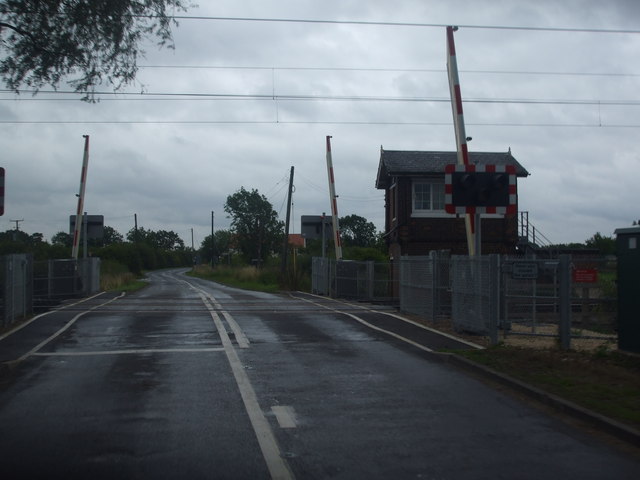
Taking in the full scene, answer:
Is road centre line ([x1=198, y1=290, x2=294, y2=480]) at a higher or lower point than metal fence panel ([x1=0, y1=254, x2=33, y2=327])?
lower

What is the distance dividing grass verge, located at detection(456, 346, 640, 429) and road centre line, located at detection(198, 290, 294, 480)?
3496 mm

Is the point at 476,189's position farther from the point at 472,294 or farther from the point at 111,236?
the point at 111,236

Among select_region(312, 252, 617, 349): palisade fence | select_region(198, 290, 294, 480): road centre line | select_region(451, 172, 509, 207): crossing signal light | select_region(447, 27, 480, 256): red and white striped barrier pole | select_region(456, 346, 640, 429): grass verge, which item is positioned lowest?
select_region(198, 290, 294, 480): road centre line

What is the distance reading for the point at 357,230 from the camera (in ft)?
342

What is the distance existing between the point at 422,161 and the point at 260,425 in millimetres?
27952

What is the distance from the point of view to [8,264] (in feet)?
54.9

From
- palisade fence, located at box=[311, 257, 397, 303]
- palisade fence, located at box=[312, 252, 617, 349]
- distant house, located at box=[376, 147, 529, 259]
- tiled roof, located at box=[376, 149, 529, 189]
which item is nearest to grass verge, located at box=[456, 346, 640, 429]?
palisade fence, located at box=[312, 252, 617, 349]

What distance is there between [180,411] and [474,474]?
3.60m

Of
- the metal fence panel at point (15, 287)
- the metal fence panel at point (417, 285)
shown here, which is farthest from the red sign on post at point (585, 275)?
the metal fence panel at point (15, 287)

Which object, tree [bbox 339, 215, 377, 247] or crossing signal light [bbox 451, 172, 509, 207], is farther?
tree [bbox 339, 215, 377, 247]

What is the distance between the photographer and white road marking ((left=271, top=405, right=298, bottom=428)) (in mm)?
7742

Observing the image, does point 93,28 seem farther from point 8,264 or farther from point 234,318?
point 234,318

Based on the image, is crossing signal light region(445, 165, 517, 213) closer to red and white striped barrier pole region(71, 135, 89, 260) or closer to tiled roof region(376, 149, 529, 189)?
tiled roof region(376, 149, 529, 189)

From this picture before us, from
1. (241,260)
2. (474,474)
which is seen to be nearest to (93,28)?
(474,474)
